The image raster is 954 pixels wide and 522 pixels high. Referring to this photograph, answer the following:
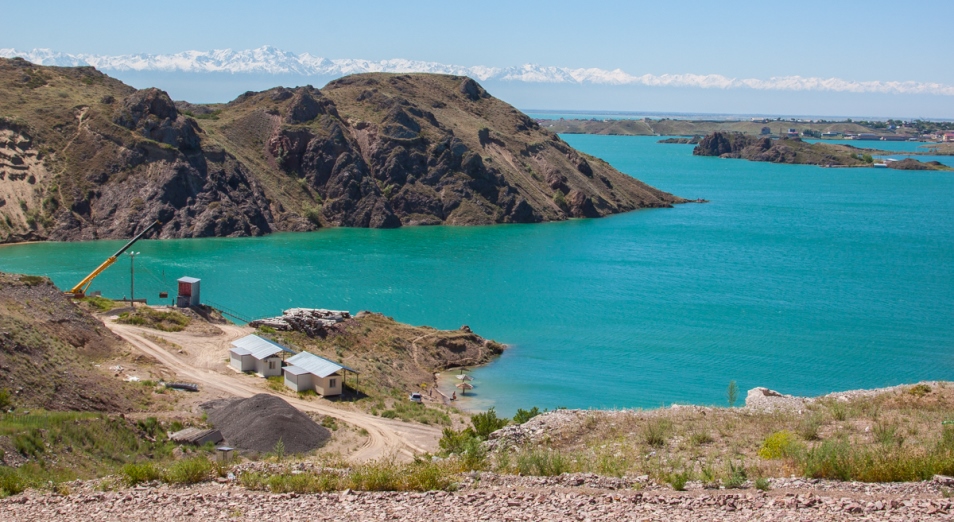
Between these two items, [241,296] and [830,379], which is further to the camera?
[241,296]

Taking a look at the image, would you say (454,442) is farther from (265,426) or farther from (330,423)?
(330,423)

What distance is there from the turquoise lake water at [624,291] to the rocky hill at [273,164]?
5.37 meters

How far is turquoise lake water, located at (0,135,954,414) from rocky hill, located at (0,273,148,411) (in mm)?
19109

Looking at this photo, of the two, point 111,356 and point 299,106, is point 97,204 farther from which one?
point 111,356

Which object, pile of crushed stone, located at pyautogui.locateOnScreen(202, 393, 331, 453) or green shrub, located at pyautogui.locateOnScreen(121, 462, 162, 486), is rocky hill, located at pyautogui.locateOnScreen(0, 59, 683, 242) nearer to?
pile of crushed stone, located at pyautogui.locateOnScreen(202, 393, 331, 453)

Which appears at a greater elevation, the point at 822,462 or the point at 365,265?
the point at 822,462

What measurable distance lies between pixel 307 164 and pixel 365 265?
37797 mm

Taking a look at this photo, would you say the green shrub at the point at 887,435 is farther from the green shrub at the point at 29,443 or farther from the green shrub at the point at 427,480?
the green shrub at the point at 29,443

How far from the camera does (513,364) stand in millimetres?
53500

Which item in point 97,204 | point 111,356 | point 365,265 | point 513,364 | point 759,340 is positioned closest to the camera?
point 111,356

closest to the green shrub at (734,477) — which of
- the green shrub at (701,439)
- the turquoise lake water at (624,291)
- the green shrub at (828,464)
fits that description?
the green shrub at (828,464)

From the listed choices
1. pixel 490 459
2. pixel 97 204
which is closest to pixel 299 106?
pixel 97 204

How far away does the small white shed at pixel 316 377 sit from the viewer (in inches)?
1634

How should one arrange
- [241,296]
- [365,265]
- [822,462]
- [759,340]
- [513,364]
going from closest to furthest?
[822,462] < [513,364] < [759,340] < [241,296] < [365,265]
